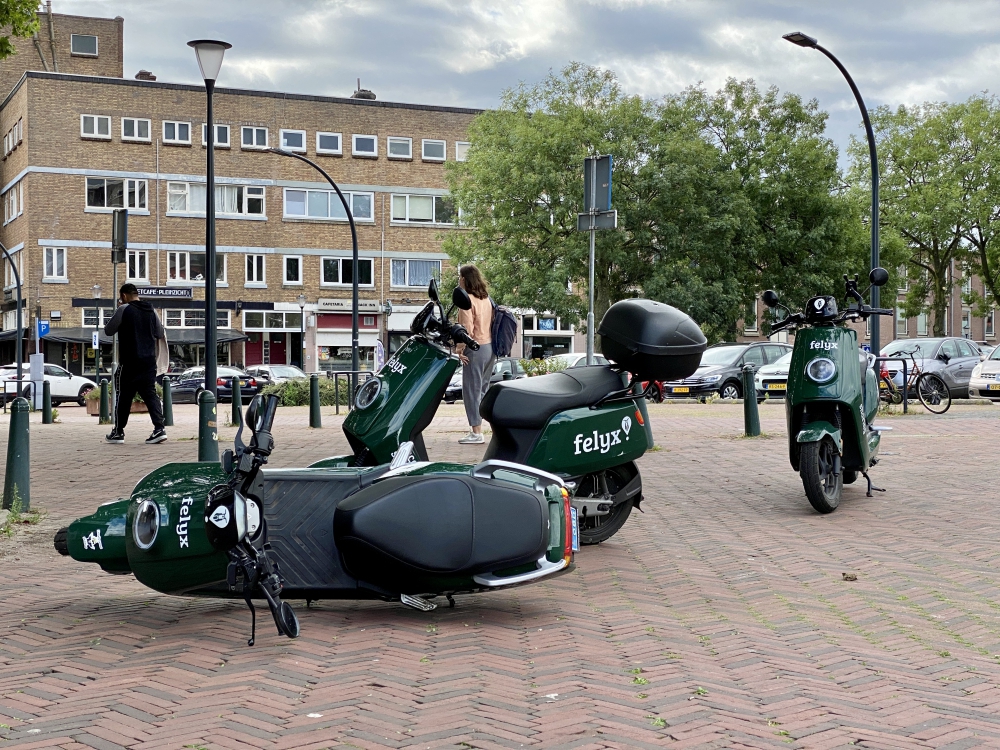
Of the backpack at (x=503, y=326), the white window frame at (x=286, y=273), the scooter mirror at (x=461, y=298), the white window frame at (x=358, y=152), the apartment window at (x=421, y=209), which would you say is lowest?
the backpack at (x=503, y=326)

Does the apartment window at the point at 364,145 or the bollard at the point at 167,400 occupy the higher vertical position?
the apartment window at the point at 364,145

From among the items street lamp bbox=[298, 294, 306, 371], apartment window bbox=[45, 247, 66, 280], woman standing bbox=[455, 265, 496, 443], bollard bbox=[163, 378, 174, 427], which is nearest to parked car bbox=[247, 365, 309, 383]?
street lamp bbox=[298, 294, 306, 371]

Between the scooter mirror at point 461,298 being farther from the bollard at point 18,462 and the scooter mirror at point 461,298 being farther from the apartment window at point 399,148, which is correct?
the apartment window at point 399,148

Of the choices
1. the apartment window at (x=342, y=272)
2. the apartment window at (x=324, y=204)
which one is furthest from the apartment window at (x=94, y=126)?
the apartment window at (x=342, y=272)

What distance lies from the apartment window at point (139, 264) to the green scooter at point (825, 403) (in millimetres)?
43471

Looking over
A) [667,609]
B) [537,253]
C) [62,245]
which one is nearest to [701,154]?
[537,253]

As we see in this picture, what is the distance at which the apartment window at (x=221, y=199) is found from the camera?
49.5m

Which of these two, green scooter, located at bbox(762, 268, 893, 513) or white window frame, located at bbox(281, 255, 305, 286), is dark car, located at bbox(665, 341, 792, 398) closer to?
green scooter, located at bbox(762, 268, 893, 513)

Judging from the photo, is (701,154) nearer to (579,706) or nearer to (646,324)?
(646,324)

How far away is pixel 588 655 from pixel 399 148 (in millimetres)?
50298

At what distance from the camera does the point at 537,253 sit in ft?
125

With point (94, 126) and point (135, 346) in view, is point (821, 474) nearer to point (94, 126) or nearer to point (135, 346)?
point (135, 346)

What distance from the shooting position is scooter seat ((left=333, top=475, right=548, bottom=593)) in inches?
187

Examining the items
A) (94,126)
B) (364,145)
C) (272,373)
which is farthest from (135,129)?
(272,373)
